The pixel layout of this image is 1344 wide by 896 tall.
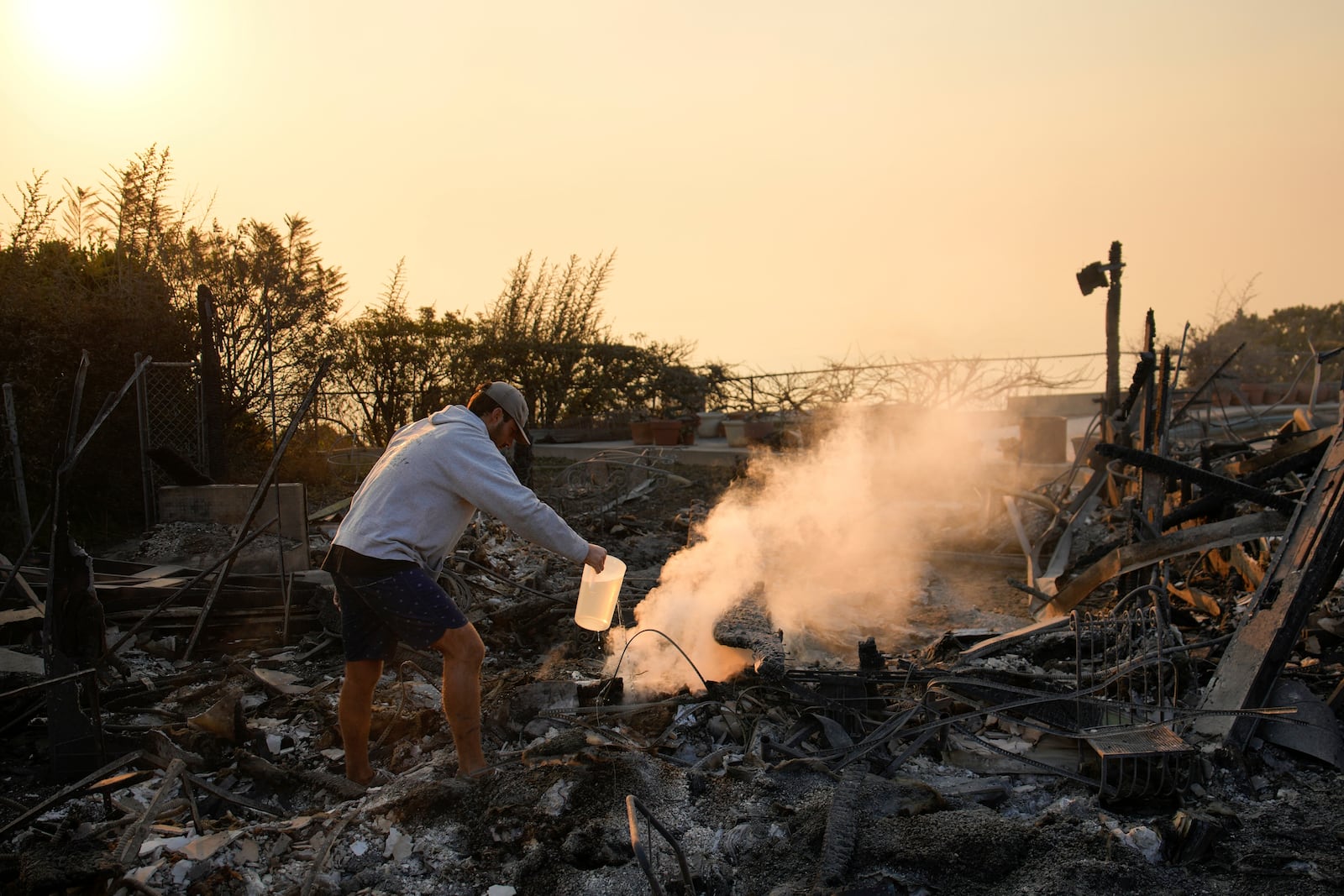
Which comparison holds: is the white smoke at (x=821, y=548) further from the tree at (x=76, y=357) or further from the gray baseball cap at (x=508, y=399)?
the tree at (x=76, y=357)

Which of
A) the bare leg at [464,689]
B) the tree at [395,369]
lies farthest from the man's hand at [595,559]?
the tree at [395,369]

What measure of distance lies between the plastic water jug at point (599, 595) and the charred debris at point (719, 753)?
0.54m

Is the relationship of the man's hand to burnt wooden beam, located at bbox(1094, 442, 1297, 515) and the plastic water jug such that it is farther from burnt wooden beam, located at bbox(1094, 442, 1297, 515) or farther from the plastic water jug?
burnt wooden beam, located at bbox(1094, 442, 1297, 515)

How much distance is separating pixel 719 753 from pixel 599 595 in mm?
966

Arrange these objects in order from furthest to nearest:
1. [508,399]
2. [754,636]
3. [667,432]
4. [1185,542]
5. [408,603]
→ [667,432], [1185,542], [754,636], [508,399], [408,603]

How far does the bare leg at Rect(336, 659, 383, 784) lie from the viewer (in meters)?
3.83

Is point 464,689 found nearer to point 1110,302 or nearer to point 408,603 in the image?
point 408,603

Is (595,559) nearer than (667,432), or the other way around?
(595,559)

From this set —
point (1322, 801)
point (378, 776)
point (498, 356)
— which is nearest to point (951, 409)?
point (498, 356)

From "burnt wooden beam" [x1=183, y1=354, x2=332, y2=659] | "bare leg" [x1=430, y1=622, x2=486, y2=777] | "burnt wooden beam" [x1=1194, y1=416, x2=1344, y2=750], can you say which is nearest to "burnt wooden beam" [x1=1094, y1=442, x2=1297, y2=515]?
"burnt wooden beam" [x1=1194, y1=416, x2=1344, y2=750]

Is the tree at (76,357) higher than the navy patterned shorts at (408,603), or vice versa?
the tree at (76,357)

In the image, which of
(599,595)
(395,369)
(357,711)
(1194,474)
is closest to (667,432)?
(395,369)

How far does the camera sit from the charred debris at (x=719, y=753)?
3197 millimetres

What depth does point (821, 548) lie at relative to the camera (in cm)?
998
